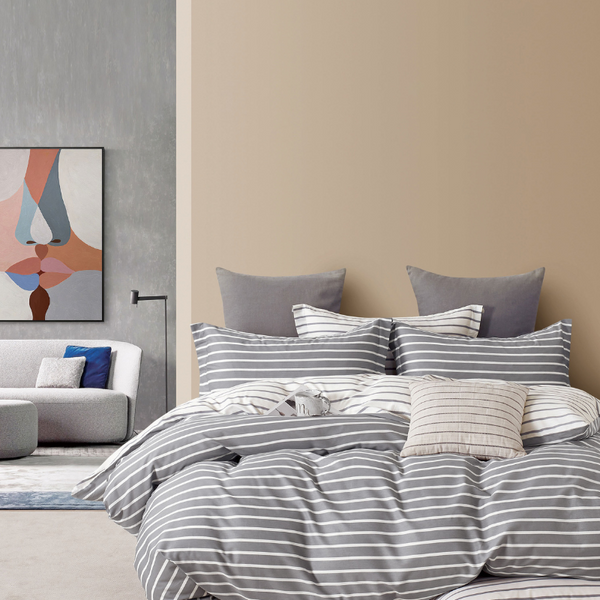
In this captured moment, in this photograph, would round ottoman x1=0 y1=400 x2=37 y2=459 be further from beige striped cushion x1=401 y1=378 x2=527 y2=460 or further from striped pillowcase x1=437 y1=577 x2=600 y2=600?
striped pillowcase x1=437 y1=577 x2=600 y2=600

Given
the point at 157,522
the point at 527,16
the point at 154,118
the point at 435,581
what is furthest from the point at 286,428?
the point at 154,118

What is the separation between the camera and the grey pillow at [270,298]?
112 inches

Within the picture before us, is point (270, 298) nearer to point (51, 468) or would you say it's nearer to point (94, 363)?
point (51, 468)

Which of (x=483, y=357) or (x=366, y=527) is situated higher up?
(x=483, y=357)

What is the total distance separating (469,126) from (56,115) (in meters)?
3.99

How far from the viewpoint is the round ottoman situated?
3.99 meters

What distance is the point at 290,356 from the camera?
2484 millimetres

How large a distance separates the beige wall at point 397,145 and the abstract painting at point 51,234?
274cm

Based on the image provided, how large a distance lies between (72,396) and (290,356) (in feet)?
9.31

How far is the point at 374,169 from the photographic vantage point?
10.4ft

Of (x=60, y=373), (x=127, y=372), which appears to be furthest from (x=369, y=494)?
(x=60, y=373)

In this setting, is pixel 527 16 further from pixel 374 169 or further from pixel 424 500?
pixel 424 500

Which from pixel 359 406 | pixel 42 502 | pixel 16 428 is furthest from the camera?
pixel 16 428

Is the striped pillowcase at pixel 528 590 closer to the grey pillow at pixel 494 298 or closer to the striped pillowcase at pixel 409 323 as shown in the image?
the striped pillowcase at pixel 409 323
